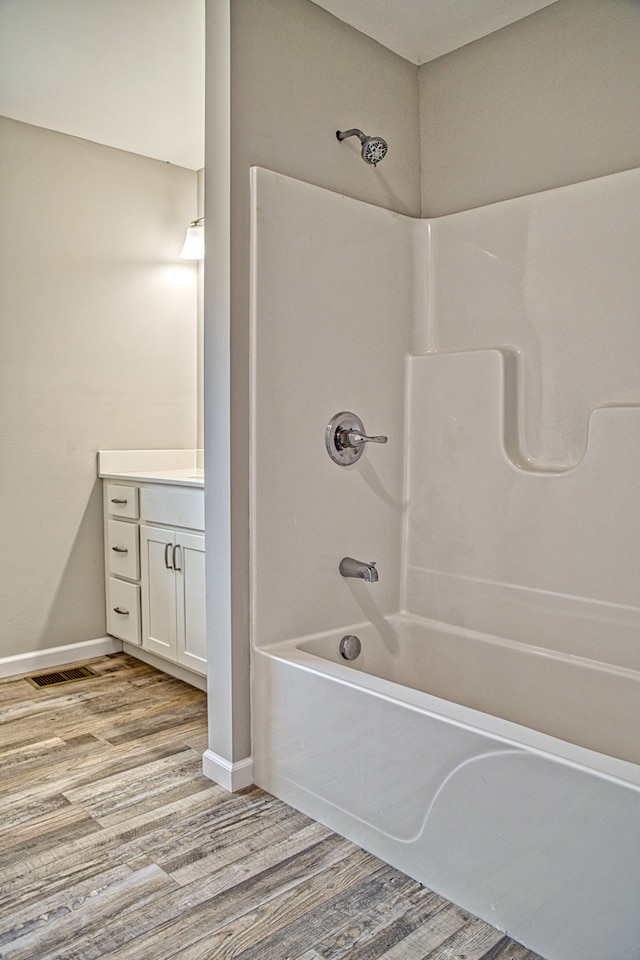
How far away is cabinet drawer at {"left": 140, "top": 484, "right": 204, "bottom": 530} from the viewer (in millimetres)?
2736

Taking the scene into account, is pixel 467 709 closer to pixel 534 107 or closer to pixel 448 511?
pixel 448 511

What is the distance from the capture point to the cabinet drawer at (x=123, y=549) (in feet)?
10.3

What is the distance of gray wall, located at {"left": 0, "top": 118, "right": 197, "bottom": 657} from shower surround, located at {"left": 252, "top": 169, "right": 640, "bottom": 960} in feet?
4.93

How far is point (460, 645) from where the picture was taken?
2.30m

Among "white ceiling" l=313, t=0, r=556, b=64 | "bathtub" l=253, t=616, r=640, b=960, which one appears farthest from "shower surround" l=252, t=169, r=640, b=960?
"white ceiling" l=313, t=0, r=556, b=64

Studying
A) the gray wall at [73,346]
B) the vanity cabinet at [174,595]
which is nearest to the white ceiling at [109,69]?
the gray wall at [73,346]

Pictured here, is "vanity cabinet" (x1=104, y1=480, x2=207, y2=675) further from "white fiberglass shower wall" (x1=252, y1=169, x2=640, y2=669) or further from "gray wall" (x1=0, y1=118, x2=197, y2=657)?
"white fiberglass shower wall" (x1=252, y1=169, x2=640, y2=669)

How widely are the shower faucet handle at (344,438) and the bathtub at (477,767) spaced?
0.55 metres

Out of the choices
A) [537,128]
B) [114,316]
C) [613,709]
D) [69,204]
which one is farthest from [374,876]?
[69,204]

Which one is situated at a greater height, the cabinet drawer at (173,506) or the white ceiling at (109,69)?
the white ceiling at (109,69)

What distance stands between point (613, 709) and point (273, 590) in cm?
98

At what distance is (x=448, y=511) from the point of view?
2402mm

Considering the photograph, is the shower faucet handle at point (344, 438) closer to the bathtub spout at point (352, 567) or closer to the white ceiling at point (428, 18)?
the bathtub spout at point (352, 567)

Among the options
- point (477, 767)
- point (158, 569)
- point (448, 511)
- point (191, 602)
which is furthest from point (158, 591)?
point (477, 767)
